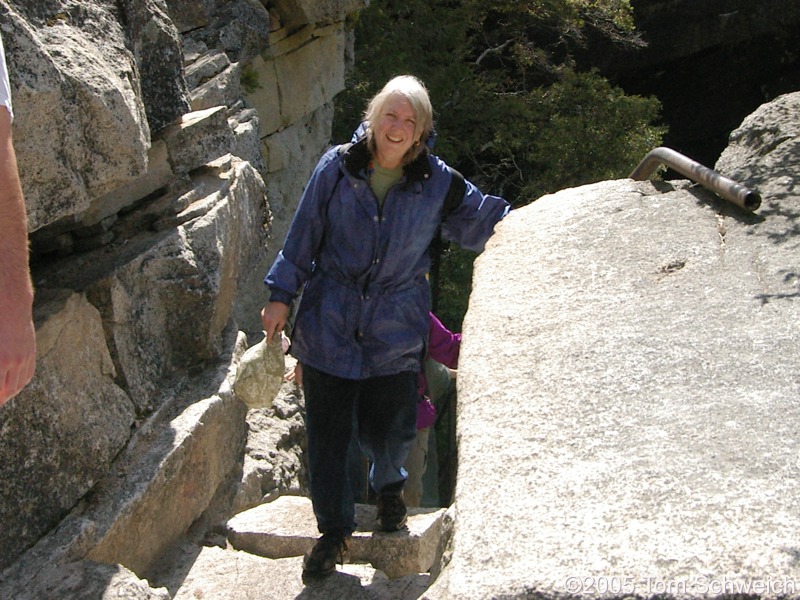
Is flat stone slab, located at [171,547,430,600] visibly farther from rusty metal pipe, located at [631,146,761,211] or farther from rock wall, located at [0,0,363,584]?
rusty metal pipe, located at [631,146,761,211]

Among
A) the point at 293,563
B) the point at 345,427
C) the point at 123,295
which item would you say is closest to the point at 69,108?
the point at 123,295

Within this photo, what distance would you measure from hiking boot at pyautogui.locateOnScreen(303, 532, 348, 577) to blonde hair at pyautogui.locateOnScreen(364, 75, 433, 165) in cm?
119

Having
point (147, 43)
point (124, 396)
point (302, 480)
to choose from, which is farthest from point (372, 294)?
point (302, 480)

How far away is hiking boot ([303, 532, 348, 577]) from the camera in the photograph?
3182 mm

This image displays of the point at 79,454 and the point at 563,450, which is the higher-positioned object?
the point at 563,450

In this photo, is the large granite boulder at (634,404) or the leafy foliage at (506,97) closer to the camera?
the large granite boulder at (634,404)

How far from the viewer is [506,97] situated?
11.1 metres

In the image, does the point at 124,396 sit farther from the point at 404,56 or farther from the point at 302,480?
the point at 404,56

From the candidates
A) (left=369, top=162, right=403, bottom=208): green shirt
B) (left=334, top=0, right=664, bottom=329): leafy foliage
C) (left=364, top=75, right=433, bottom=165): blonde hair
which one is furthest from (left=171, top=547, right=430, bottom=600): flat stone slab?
(left=334, top=0, right=664, bottom=329): leafy foliage

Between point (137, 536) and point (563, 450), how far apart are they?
1.65m

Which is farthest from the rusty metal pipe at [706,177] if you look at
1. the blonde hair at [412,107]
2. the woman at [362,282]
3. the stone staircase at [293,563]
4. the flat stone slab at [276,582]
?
the flat stone slab at [276,582]

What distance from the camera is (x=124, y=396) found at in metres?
3.31

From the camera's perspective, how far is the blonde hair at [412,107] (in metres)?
2.98

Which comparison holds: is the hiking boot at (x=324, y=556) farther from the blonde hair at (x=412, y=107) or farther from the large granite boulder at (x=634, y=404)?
the blonde hair at (x=412, y=107)
